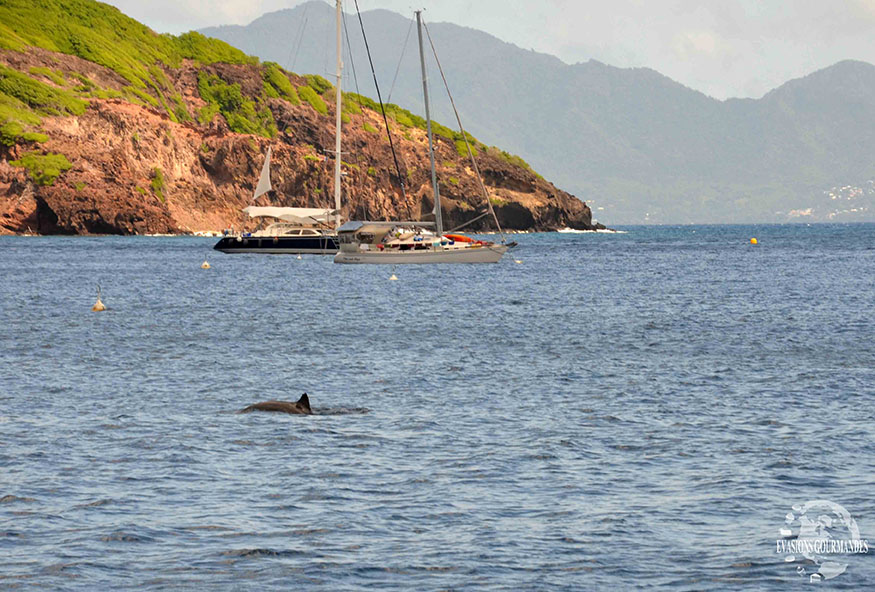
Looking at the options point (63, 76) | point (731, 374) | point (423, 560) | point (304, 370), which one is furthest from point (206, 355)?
point (63, 76)

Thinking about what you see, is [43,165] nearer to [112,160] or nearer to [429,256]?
[112,160]

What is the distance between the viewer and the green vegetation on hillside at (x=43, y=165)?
157875 mm

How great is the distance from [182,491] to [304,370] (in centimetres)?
1526

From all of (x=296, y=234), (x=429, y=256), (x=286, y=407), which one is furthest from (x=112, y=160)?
(x=286, y=407)

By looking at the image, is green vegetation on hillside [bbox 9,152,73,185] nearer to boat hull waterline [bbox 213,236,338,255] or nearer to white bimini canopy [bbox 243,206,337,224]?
white bimini canopy [bbox 243,206,337,224]

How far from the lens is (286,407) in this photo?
26516 millimetres

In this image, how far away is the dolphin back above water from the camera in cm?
2627

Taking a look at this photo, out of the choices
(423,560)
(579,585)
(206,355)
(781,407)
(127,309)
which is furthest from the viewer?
(127,309)

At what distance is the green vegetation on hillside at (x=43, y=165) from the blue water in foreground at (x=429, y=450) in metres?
114

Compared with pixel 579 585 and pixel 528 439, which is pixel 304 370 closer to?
pixel 528 439

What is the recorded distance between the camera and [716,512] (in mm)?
18047

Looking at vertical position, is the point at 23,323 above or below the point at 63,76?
below

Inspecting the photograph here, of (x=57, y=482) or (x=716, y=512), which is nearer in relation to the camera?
(x=716, y=512)

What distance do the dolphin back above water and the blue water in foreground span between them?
739mm
